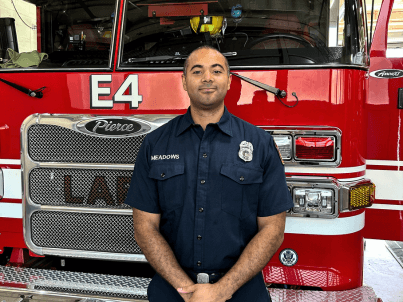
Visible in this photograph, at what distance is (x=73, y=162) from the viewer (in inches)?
96.7

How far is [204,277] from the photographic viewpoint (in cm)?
160

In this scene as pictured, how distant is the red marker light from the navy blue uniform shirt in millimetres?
550

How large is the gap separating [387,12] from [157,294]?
2.48 meters

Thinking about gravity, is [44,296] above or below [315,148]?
below

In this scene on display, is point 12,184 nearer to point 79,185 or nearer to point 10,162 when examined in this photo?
point 10,162

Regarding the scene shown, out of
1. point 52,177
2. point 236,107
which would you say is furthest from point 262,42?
point 52,177

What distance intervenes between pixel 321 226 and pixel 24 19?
8.76 ft

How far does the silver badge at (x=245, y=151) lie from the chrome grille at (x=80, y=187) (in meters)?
0.96

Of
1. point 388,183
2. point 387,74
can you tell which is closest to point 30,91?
point 387,74

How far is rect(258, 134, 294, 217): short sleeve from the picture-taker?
1.65m

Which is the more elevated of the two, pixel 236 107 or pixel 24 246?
pixel 236 107

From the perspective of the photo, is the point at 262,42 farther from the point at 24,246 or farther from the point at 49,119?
the point at 24,246

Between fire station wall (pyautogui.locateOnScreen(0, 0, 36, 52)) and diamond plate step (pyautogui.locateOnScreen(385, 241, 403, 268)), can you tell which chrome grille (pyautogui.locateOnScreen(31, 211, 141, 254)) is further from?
diamond plate step (pyautogui.locateOnScreen(385, 241, 403, 268))

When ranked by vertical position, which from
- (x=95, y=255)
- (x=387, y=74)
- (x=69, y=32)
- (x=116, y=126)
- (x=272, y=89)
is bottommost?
(x=95, y=255)
